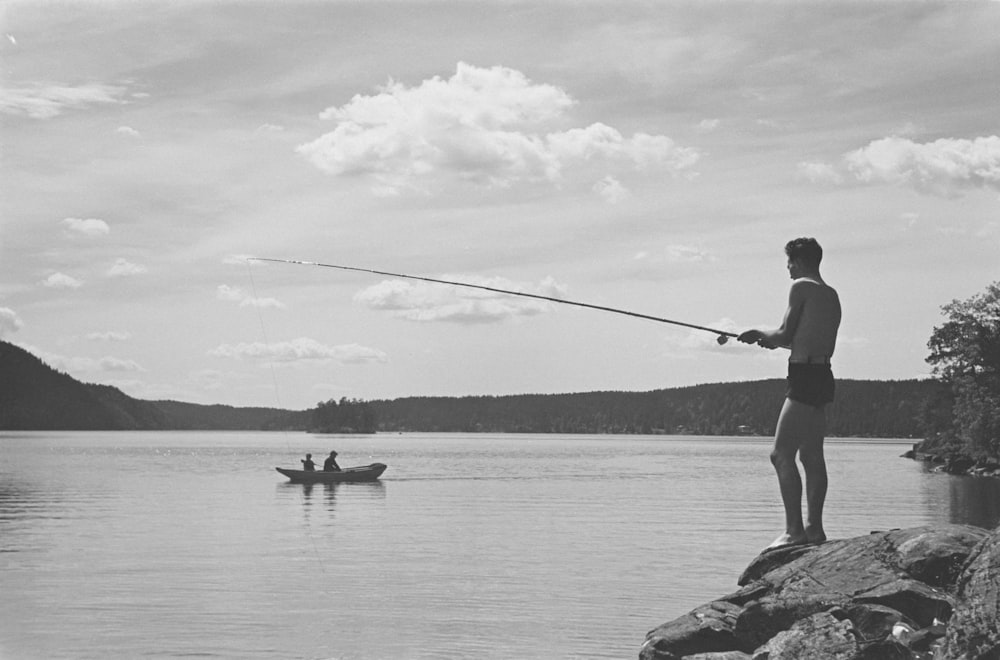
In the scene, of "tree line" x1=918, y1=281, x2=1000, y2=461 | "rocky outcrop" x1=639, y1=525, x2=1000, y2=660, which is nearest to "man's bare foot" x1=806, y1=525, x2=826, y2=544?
"rocky outcrop" x1=639, y1=525, x2=1000, y2=660

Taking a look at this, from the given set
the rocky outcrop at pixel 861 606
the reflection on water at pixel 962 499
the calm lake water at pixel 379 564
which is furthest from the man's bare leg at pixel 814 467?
the reflection on water at pixel 962 499

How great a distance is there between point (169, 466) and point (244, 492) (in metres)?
35.8

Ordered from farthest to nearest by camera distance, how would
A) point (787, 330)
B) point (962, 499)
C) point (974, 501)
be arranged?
1. point (962, 499)
2. point (974, 501)
3. point (787, 330)

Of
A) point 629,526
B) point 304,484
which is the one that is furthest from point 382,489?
point 629,526

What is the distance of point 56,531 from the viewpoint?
3322cm

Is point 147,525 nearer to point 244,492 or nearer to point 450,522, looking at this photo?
point 450,522

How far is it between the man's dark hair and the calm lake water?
7.01 m

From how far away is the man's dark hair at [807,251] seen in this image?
10734 mm

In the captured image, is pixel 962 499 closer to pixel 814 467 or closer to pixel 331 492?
pixel 331 492

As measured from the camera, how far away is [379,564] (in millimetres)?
25672

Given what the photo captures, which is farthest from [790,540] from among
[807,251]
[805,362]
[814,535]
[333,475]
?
[333,475]

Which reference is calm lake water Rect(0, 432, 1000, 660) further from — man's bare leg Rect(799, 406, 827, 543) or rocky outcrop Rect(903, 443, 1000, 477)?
rocky outcrop Rect(903, 443, 1000, 477)

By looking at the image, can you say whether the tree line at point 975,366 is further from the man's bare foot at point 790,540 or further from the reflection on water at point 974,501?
the man's bare foot at point 790,540

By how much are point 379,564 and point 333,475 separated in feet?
105
